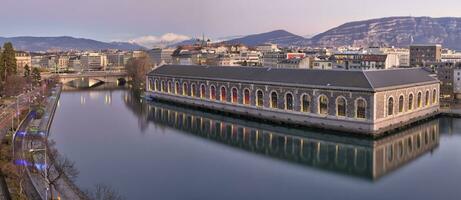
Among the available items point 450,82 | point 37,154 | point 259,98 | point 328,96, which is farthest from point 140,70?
point 37,154

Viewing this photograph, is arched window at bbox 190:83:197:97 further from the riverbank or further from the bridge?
the bridge

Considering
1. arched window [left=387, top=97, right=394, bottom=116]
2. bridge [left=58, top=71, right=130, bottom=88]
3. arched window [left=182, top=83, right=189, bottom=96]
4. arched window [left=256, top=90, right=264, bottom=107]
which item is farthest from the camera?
bridge [left=58, top=71, right=130, bottom=88]

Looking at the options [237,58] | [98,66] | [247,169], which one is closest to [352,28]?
[98,66]

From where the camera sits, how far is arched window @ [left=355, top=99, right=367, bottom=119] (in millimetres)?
24773

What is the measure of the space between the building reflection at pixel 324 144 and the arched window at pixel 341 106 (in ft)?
5.82

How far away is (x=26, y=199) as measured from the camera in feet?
39.8

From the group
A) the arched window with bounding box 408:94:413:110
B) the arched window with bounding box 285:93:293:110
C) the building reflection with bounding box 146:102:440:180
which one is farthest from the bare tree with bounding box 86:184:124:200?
the arched window with bounding box 408:94:413:110

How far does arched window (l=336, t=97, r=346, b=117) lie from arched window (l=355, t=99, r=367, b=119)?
2.43 ft

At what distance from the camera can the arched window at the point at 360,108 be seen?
24.8 metres

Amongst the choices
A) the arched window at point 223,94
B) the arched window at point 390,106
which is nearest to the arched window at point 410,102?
the arched window at point 390,106

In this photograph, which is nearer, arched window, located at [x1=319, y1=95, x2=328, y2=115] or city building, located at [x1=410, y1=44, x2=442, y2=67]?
arched window, located at [x1=319, y1=95, x2=328, y2=115]

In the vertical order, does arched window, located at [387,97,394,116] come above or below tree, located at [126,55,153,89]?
below

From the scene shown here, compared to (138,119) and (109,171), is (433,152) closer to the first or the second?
(109,171)

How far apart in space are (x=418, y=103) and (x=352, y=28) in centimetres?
17415
